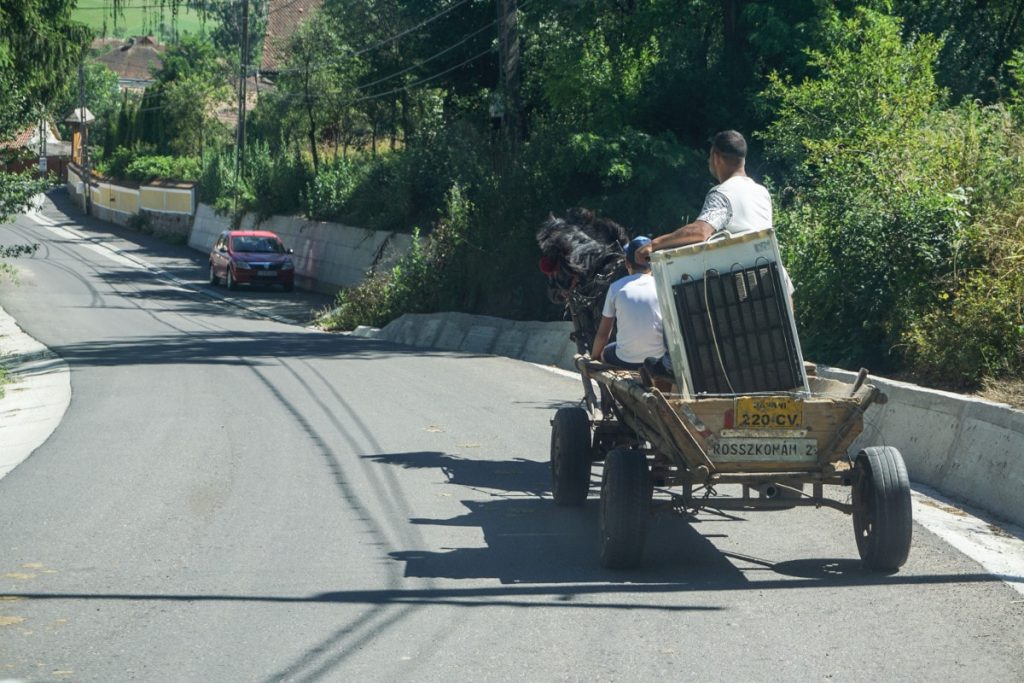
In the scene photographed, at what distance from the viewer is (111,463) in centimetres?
1111

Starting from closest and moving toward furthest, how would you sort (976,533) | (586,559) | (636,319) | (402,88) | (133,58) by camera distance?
(586,559), (976,533), (636,319), (402,88), (133,58)

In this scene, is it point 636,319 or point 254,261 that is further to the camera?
point 254,261

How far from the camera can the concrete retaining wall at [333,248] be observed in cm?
3891

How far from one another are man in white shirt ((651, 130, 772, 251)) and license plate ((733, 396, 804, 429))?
1.16m

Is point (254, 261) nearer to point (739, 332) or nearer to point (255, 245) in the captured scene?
point (255, 245)

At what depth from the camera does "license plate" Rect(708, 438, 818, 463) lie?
23.3 ft

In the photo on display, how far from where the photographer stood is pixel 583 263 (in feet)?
34.4

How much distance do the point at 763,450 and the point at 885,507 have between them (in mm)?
748

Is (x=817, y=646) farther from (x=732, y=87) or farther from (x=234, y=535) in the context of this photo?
(x=732, y=87)

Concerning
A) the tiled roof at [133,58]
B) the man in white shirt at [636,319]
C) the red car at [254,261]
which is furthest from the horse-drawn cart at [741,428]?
the tiled roof at [133,58]

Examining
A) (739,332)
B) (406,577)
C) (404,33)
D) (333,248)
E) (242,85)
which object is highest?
(404,33)

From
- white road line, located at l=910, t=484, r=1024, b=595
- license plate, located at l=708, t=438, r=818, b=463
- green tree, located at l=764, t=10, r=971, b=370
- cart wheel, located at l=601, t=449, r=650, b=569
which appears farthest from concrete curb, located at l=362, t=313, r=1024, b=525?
cart wheel, located at l=601, t=449, r=650, b=569

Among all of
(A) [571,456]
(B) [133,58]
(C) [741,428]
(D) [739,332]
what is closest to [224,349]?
(A) [571,456]

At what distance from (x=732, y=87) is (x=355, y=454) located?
15.6 meters
